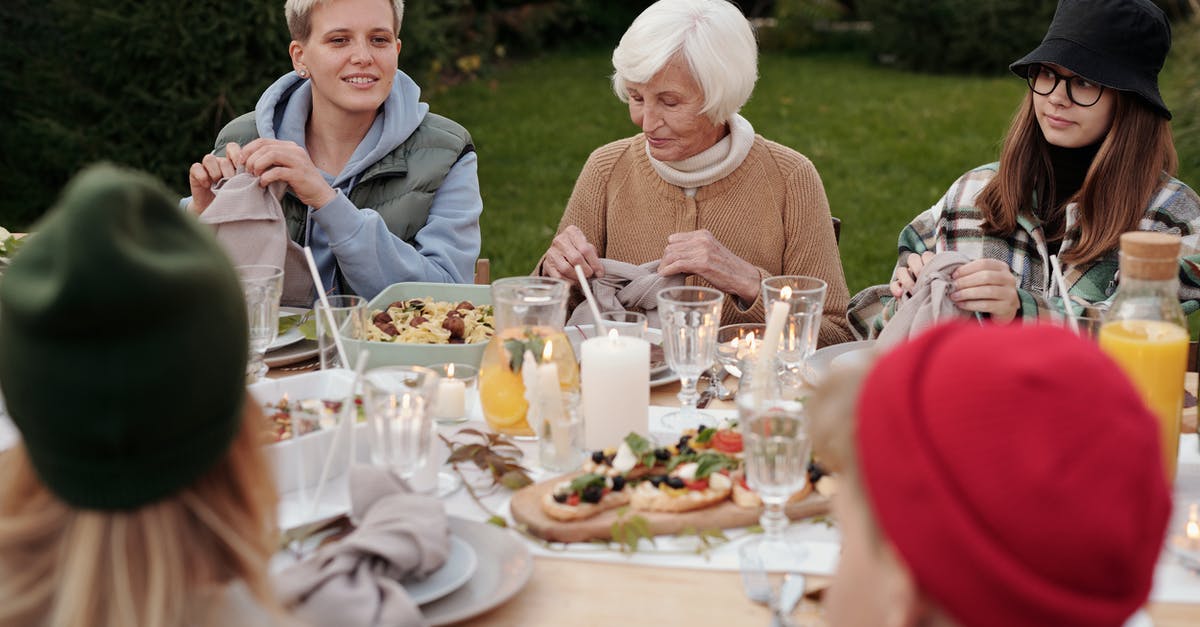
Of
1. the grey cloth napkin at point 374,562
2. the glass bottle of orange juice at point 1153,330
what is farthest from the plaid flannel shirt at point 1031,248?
the grey cloth napkin at point 374,562

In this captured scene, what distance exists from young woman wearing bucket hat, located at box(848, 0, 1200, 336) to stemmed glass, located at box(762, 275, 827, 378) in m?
0.38

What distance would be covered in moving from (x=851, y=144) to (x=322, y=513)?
8405 mm

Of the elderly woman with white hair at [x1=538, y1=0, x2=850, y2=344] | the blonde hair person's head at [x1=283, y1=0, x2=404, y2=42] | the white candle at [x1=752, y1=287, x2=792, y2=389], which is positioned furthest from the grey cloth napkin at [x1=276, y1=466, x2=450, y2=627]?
the blonde hair person's head at [x1=283, y1=0, x2=404, y2=42]

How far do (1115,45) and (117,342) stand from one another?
2.59m

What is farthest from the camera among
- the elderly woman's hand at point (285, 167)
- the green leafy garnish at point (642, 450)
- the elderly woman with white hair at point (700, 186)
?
the elderly woman with white hair at point (700, 186)

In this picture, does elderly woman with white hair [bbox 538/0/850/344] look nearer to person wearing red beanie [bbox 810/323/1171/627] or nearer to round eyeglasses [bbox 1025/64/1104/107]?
round eyeglasses [bbox 1025/64/1104/107]

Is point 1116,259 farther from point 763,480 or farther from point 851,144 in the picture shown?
point 851,144

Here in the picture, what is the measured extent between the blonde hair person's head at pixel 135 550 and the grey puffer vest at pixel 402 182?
2.19 meters

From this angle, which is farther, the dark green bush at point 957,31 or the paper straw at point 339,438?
the dark green bush at point 957,31

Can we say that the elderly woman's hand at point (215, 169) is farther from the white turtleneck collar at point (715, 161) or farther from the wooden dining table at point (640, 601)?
the wooden dining table at point (640, 601)

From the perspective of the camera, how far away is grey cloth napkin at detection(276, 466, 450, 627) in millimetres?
1683

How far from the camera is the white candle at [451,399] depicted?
251 centimetres

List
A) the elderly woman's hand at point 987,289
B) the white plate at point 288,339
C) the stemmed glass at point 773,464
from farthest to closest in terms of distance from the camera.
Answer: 1. the white plate at point 288,339
2. the elderly woman's hand at point 987,289
3. the stemmed glass at point 773,464

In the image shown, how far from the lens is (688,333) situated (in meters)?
2.51
